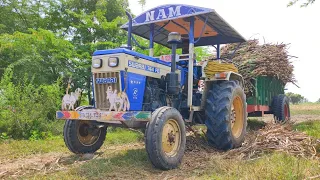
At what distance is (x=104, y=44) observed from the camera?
11250 mm

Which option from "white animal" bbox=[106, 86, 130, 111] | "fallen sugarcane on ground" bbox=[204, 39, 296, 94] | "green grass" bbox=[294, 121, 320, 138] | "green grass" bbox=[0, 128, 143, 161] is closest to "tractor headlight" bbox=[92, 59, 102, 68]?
"white animal" bbox=[106, 86, 130, 111]

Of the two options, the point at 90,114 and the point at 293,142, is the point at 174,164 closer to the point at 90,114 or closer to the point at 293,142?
the point at 90,114

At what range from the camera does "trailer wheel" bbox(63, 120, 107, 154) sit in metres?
5.58

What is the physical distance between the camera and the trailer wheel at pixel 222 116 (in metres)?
5.87

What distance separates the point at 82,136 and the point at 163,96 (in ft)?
5.60

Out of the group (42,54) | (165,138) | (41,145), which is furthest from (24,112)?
(165,138)

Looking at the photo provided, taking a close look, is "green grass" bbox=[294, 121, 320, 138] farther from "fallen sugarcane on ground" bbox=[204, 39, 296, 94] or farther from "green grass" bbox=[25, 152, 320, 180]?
"green grass" bbox=[25, 152, 320, 180]

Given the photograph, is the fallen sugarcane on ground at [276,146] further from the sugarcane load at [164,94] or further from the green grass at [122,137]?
the green grass at [122,137]

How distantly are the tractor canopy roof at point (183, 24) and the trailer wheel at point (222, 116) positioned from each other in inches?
45.0

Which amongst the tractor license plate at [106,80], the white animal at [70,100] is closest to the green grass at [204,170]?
the white animal at [70,100]

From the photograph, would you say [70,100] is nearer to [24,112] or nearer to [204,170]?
[204,170]

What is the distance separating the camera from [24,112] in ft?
26.5

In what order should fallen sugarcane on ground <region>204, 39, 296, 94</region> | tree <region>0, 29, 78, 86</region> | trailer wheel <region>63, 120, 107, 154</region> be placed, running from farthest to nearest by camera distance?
tree <region>0, 29, 78, 86</region> → fallen sugarcane on ground <region>204, 39, 296, 94</region> → trailer wheel <region>63, 120, 107, 154</region>

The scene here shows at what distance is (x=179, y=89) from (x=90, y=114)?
189cm
